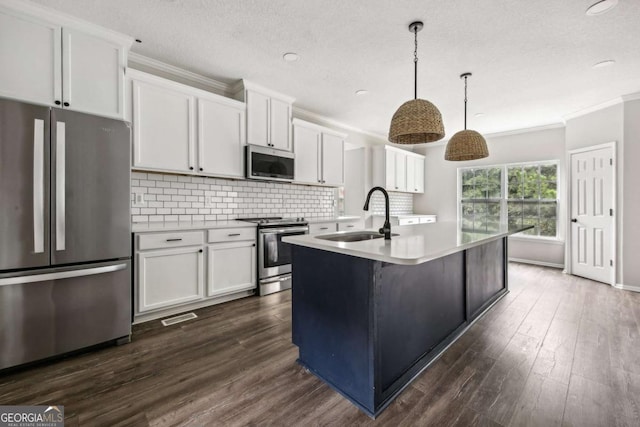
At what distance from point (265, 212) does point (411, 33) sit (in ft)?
9.06

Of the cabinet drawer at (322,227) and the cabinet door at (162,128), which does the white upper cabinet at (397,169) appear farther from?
the cabinet door at (162,128)

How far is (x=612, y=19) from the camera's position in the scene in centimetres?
221

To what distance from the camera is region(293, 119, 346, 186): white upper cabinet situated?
161 inches

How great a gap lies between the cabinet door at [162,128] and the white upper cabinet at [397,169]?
3.64 meters

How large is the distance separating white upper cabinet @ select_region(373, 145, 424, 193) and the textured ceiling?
168cm

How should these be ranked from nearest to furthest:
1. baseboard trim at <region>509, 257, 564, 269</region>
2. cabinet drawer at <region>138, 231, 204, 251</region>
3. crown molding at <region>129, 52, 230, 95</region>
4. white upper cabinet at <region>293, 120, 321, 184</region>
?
cabinet drawer at <region>138, 231, 204, 251</region> → crown molding at <region>129, 52, 230, 95</region> → white upper cabinet at <region>293, 120, 321, 184</region> → baseboard trim at <region>509, 257, 564, 269</region>

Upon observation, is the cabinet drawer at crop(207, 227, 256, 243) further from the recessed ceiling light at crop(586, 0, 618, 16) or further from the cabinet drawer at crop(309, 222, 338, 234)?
the recessed ceiling light at crop(586, 0, 618, 16)

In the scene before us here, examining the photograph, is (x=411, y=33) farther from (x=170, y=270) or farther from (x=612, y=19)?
(x=170, y=270)

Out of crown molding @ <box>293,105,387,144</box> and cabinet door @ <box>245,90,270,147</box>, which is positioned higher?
crown molding @ <box>293,105,387,144</box>

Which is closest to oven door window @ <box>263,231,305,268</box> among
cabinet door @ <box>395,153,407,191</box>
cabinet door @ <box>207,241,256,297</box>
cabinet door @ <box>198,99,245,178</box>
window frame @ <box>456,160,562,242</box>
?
cabinet door @ <box>207,241,256,297</box>

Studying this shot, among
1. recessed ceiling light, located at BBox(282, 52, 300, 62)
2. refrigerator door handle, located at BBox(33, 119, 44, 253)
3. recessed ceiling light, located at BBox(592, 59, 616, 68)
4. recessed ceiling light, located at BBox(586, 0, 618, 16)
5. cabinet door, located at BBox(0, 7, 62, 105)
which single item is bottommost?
refrigerator door handle, located at BBox(33, 119, 44, 253)

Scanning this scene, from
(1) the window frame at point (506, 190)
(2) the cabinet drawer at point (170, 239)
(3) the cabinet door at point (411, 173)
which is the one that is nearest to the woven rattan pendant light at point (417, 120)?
(2) the cabinet drawer at point (170, 239)

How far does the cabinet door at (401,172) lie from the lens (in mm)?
5824

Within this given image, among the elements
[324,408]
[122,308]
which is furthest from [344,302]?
[122,308]
